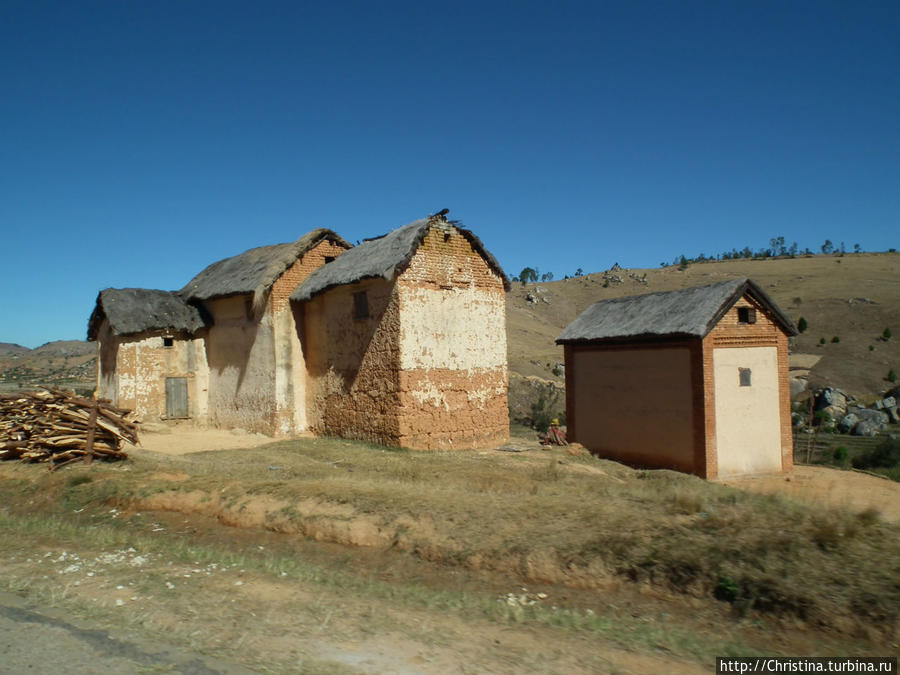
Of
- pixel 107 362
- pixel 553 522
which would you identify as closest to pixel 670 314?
pixel 553 522

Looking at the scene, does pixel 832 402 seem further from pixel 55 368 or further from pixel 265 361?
pixel 55 368

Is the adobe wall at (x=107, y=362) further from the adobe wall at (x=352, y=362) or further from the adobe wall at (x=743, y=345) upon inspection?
the adobe wall at (x=743, y=345)

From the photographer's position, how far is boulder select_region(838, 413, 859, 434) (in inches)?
1131

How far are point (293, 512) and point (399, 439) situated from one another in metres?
5.27

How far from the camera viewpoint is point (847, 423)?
29.0 m

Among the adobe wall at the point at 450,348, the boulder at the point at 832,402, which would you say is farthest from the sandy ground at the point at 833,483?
the boulder at the point at 832,402

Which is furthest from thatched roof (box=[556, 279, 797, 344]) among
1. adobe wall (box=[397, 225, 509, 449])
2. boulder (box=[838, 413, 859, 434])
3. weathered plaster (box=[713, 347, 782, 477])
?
boulder (box=[838, 413, 859, 434])

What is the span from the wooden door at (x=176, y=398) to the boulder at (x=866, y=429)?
1075 inches

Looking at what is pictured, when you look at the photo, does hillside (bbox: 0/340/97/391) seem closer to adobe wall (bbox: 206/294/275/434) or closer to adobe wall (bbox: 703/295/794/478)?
adobe wall (bbox: 206/294/275/434)

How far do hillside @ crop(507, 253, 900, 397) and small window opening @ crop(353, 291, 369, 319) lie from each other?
30.6 meters

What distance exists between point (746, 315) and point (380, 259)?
9.50 metres

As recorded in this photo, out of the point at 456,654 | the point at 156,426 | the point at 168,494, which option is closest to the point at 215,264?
the point at 156,426

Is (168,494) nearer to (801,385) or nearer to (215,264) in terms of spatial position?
(215,264)

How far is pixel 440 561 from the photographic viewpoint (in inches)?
277
